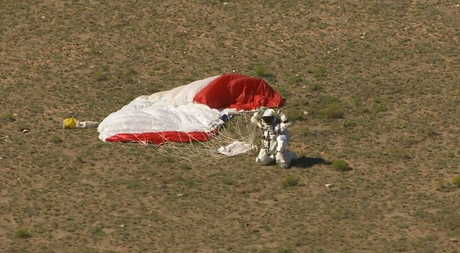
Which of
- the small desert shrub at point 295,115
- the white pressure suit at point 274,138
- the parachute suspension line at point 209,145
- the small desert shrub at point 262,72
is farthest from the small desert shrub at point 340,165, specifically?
the small desert shrub at point 262,72

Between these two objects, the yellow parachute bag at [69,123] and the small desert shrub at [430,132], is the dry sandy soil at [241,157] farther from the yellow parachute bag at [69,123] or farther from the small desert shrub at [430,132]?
the yellow parachute bag at [69,123]

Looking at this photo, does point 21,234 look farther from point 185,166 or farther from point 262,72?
point 262,72

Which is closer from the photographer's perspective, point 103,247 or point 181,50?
point 103,247

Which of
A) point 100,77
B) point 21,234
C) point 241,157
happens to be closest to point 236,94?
point 241,157

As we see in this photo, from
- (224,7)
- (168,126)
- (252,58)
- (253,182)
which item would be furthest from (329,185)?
(224,7)

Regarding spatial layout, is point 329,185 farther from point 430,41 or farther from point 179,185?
point 430,41
